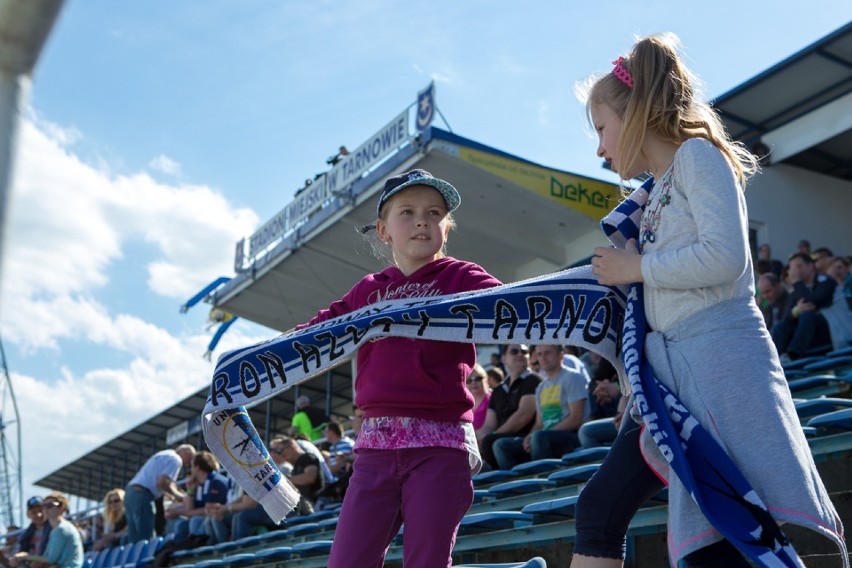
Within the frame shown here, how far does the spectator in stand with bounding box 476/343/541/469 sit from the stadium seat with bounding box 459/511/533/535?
2213 millimetres

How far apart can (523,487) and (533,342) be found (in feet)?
11.1

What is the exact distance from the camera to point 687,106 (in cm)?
244

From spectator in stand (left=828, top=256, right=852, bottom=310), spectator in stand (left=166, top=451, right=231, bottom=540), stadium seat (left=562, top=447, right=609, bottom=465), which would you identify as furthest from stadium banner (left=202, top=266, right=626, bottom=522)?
spectator in stand (left=166, top=451, right=231, bottom=540)

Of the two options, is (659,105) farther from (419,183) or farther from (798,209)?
(798,209)

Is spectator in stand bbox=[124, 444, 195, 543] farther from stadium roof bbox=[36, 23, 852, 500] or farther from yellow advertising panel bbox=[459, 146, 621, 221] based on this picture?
yellow advertising panel bbox=[459, 146, 621, 221]

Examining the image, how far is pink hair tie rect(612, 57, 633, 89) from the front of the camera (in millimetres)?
2447

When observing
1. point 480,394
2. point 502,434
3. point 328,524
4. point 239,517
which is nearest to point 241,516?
point 239,517

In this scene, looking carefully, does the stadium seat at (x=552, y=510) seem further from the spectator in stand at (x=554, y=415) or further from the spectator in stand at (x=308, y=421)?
the spectator in stand at (x=308, y=421)

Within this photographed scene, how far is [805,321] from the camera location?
8508 millimetres

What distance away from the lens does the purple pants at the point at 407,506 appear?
2574 mm

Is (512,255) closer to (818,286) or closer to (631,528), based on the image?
(818,286)

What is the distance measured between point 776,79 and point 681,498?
44.8 feet

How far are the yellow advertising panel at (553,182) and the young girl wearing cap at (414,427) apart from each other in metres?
13.0

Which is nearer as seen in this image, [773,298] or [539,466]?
[539,466]
